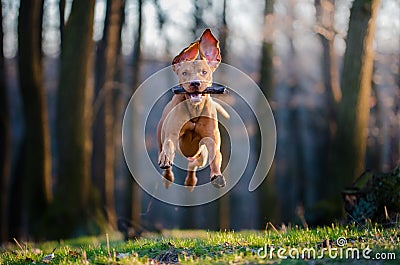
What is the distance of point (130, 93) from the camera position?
23.5 metres

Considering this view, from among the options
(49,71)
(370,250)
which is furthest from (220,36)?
(49,71)

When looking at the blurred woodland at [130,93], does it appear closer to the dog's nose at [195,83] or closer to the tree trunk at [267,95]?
the tree trunk at [267,95]

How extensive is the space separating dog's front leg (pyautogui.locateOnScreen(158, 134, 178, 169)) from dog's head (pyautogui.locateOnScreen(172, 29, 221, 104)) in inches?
19.7

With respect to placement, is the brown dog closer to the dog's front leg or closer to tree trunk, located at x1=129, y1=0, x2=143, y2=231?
the dog's front leg

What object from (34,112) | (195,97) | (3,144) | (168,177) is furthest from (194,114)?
(3,144)

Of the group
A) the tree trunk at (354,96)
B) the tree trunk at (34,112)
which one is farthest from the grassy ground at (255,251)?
the tree trunk at (34,112)

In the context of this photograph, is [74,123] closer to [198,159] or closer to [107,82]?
[107,82]

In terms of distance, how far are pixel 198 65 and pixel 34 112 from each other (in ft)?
40.8

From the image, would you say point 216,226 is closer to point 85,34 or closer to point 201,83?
point 85,34

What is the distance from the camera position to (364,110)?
15.3 m

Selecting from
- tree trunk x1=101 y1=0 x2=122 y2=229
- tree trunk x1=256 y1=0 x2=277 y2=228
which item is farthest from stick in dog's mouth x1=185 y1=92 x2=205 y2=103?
tree trunk x1=101 y1=0 x2=122 y2=229

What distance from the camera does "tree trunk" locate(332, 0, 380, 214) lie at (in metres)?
14.5

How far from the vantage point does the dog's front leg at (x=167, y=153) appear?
6.69m

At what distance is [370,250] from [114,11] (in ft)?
53.6
